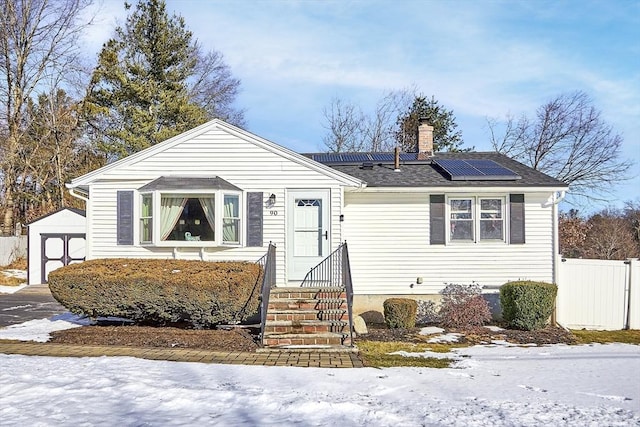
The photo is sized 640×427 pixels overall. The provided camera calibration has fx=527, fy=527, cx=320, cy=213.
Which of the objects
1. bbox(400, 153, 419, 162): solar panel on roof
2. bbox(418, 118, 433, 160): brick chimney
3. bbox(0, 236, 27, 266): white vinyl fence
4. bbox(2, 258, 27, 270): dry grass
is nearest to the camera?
bbox(400, 153, 419, 162): solar panel on roof

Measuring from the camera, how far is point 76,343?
9.03 metres

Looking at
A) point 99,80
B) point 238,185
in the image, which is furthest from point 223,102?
point 238,185

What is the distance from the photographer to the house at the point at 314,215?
39.1 feet

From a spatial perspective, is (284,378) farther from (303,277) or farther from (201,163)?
(201,163)

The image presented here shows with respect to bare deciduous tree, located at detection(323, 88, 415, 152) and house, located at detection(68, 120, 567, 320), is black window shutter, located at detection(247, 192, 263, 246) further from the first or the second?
bare deciduous tree, located at detection(323, 88, 415, 152)

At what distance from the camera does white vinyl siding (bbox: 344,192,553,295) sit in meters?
12.6

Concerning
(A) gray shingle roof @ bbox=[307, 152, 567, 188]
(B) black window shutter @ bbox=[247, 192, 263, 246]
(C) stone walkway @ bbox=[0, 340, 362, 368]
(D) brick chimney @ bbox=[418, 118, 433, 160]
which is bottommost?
(C) stone walkway @ bbox=[0, 340, 362, 368]

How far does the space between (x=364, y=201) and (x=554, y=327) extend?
205 inches

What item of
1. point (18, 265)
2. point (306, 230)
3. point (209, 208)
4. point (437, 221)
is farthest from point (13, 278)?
point (437, 221)

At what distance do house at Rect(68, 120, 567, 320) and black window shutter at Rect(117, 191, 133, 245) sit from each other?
0.02 meters

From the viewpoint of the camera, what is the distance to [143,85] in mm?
26531

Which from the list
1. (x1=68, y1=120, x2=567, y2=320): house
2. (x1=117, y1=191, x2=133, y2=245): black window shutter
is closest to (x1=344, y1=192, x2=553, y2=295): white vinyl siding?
(x1=68, y1=120, x2=567, y2=320): house

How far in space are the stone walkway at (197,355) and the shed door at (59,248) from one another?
1074 centimetres

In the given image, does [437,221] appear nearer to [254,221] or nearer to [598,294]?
[598,294]
